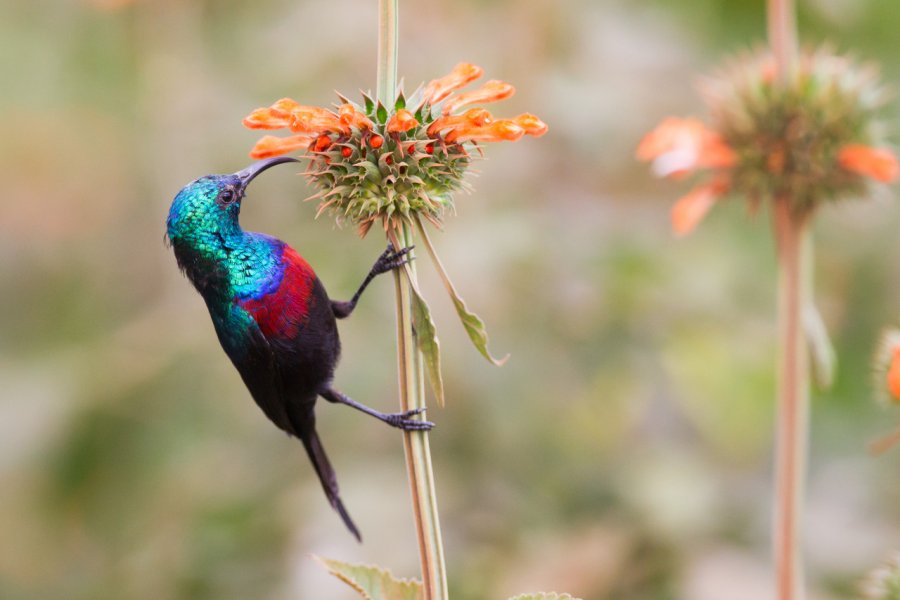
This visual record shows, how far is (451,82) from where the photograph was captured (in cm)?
95

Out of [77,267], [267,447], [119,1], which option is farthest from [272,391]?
[77,267]

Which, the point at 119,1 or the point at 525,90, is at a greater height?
the point at 119,1

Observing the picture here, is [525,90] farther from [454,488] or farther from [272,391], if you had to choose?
[272,391]

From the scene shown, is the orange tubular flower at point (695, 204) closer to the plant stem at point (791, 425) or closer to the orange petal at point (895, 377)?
the plant stem at point (791, 425)

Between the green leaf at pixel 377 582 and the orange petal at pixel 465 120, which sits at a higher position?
the orange petal at pixel 465 120

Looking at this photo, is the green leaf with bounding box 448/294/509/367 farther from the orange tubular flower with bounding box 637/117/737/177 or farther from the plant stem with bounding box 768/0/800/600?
the orange tubular flower with bounding box 637/117/737/177

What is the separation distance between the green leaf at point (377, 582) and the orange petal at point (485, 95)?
1.36ft

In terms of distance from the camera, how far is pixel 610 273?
85.3 inches

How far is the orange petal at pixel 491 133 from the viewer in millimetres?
889

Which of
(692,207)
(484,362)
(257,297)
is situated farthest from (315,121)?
(484,362)

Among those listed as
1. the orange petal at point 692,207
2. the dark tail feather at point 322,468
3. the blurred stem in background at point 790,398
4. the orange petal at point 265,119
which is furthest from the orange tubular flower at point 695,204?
the orange petal at point 265,119

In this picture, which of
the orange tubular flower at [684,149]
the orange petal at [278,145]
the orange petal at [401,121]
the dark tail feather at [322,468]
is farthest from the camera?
the orange tubular flower at [684,149]

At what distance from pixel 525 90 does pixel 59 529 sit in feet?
5.27

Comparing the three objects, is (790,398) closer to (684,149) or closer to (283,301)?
(684,149)
